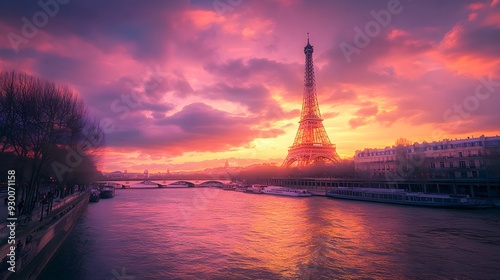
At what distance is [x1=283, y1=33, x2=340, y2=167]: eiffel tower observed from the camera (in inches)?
3752

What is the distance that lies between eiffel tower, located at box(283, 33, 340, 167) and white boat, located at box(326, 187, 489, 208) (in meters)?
30.0

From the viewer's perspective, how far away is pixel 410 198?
48344 mm

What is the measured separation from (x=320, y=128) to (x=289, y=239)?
78403mm

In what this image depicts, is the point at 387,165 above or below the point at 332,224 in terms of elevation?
above

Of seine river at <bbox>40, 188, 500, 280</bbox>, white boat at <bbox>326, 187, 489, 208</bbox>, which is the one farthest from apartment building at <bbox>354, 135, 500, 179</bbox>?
seine river at <bbox>40, 188, 500, 280</bbox>

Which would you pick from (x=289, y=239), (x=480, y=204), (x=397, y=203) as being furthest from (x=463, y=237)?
(x=397, y=203)

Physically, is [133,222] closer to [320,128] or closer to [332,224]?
[332,224]

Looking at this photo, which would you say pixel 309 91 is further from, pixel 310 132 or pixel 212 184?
pixel 212 184

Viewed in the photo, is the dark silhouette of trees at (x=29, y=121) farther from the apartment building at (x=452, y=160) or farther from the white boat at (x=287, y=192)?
the apartment building at (x=452, y=160)

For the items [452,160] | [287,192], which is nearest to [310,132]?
[287,192]

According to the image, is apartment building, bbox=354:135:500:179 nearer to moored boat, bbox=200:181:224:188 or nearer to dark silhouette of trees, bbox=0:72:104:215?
dark silhouette of trees, bbox=0:72:104:215

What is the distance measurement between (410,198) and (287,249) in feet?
119

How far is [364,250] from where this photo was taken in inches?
854

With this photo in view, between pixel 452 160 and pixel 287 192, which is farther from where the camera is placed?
pixel 287 192
